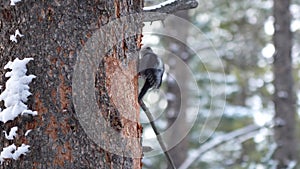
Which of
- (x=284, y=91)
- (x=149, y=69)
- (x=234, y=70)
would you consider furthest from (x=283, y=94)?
(x=149, y=69)

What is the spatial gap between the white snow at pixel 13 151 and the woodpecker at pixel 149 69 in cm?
46

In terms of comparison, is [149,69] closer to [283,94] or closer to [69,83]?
[69,83]

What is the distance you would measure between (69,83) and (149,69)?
0.37 metres

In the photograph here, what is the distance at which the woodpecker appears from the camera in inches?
67.0

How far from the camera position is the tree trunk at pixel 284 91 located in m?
5.21

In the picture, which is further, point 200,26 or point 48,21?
point 200,26

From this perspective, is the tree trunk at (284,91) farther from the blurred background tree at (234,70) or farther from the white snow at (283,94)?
the blurred background tree at (234,70)

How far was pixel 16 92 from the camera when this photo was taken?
1422 mm

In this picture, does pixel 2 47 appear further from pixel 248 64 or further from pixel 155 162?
pixel 248 64

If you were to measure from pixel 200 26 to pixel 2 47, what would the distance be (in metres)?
6.81

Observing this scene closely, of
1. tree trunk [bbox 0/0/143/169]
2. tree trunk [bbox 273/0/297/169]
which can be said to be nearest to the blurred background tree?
tree trunk [bbox 273/0/297/169]

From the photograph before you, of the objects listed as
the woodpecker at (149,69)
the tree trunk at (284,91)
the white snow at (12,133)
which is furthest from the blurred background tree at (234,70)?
the white snow at (12,133)

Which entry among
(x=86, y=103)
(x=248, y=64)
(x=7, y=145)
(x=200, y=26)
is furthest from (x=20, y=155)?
(x=248, y=64)

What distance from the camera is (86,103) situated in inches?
56.3
